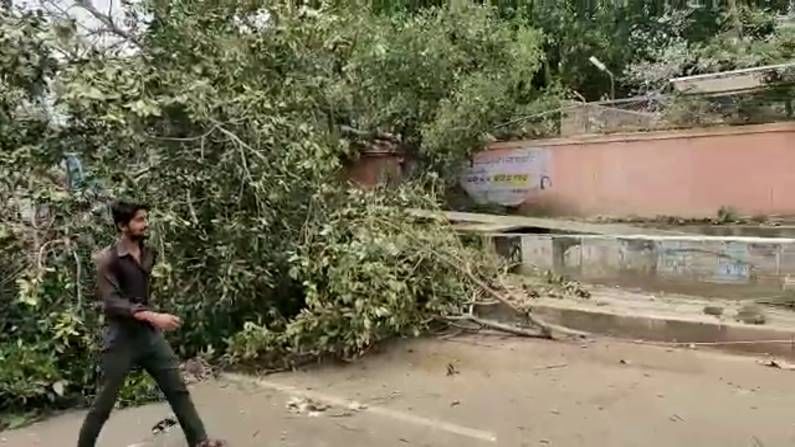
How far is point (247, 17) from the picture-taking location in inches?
313

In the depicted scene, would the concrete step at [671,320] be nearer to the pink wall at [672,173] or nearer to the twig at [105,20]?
the twig at [105,20]

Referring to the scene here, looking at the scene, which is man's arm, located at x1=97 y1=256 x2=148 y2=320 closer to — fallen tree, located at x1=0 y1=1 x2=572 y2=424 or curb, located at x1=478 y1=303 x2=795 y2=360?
fallen tree, located at x1=0 y1=1 x2=572 y2=424

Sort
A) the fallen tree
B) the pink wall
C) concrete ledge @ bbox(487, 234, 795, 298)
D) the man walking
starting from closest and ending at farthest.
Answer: the man walking, the fallen tree, concrete ledge @ bbox(487, 234, 795, 298), the pink wall

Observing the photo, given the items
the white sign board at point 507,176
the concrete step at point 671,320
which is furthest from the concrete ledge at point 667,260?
the white sign board at point 507,176

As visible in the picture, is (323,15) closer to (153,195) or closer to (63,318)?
(153,195)

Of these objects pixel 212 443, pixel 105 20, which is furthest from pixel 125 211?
pixel 105 20

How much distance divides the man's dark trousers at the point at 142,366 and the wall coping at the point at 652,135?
10.5m

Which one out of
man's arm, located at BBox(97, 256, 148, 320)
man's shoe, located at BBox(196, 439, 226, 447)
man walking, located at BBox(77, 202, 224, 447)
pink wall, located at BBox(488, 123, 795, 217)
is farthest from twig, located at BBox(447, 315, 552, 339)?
pink wall, located at BBox(488, 123, 795, 217)

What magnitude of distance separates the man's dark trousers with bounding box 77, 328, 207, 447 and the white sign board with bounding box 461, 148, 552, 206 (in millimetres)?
11129

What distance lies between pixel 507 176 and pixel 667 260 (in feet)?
24.6

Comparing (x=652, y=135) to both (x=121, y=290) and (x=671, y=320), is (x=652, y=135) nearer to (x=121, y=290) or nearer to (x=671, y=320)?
(x=671, y=320)

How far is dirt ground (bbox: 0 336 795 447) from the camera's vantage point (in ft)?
16.6

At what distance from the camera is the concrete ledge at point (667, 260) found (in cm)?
728

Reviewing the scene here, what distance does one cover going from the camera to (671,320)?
22.4ft
